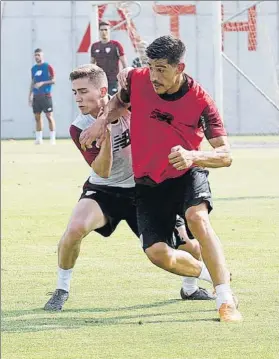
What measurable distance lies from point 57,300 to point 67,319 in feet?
1.49

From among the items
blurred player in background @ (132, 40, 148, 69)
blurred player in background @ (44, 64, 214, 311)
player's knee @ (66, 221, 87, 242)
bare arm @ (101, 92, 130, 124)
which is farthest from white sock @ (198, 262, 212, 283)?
blurred player in background @ (132, 40, 148, 69)

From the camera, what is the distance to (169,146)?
24.3 ft

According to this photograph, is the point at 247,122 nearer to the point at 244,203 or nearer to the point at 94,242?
the point at 244,203

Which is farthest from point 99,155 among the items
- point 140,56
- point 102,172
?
point 140,56

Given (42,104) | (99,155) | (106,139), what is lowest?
(42,104)

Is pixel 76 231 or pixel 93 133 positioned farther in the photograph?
pixel 76 231

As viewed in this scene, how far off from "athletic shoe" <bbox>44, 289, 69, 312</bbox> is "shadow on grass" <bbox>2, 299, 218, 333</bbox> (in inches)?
2.3

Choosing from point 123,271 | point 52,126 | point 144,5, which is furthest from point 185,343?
point 144,5

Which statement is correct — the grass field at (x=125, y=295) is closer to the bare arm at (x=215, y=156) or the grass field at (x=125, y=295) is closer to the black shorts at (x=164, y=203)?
the black shorts at (x=164, y=203)

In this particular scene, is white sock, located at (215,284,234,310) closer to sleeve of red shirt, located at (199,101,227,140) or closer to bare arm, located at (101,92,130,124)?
sleeve of red shirt, located at (199,101,227,140)

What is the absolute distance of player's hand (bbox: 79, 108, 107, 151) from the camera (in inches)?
286

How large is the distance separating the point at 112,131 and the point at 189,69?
25.8 m

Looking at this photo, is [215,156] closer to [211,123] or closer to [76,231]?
[211,123]

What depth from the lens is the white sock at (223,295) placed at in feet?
23.8
